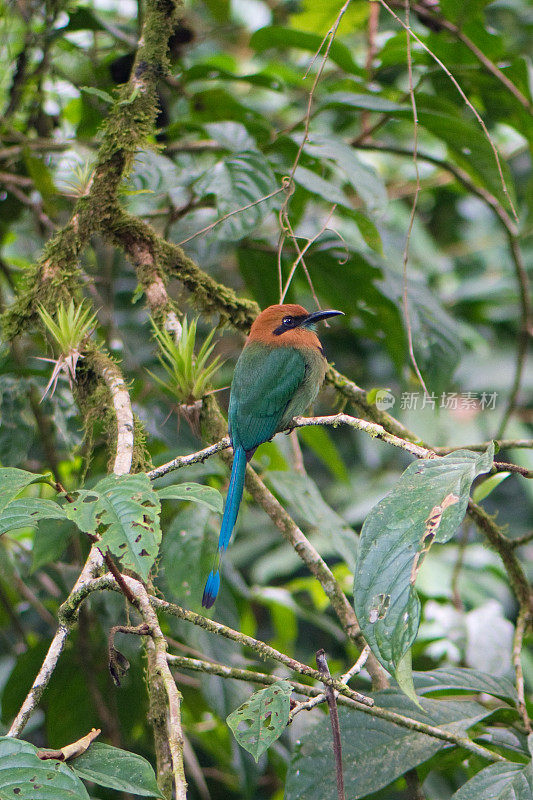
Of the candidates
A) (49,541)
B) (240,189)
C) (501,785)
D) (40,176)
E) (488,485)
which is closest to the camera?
(501,785)

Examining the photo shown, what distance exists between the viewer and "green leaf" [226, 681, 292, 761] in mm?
1220

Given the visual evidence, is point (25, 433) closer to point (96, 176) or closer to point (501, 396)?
point (96, 176)

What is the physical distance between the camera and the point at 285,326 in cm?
231

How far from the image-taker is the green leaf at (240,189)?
2.17 metres

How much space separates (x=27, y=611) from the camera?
337 cm

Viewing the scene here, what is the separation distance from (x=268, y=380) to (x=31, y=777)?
4.43 ft

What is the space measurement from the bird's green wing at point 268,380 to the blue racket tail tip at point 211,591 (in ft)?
1.79

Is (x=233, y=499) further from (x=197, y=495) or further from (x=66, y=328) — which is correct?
(x=197, y=495)

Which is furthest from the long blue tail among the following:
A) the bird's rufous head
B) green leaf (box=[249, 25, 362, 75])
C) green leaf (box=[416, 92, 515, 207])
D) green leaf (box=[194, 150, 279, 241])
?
green leaf (box=[249, 25, 362, 75])

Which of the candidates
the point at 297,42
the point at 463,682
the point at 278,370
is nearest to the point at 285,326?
the point at 278,370

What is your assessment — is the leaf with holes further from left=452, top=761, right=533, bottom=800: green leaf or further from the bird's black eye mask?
the bird's black eye mask

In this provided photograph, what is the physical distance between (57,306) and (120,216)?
1.03ft

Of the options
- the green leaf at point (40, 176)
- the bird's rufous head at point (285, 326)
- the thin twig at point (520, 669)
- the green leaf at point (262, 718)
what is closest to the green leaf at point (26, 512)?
the green leaf at point (262, 718)

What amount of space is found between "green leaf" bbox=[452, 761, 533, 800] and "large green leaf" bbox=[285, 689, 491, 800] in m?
0.14
